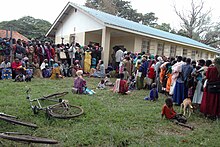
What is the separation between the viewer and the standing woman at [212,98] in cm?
572

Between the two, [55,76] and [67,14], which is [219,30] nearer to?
[67,14]

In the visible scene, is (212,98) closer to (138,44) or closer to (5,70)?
(5,70)

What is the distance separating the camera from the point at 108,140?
3842 mm

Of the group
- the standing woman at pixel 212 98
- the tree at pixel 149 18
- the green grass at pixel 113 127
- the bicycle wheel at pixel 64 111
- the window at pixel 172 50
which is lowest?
the green grass at pixel 113 127

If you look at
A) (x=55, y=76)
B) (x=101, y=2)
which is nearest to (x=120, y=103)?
(x=55, y=76)

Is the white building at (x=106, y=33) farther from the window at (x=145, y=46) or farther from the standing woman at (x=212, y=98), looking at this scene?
the standing woman at (x=212, y=98)

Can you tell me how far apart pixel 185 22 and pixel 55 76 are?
32.3 metres

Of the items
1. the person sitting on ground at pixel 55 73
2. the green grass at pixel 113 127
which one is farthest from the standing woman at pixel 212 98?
the person sitting on ground at pixel 55 73

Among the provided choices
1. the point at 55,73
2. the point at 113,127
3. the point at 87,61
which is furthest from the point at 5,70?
the point at 113,127

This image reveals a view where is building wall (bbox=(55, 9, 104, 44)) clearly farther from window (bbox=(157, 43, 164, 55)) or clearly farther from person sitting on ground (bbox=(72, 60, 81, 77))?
window (bbox=(157, 43, 164, 55))

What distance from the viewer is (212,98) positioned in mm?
5785

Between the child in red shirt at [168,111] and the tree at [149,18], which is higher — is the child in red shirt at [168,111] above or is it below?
below

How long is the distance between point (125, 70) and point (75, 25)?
334 inches

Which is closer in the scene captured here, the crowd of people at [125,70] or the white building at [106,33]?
the crowd of people at [125,70]
